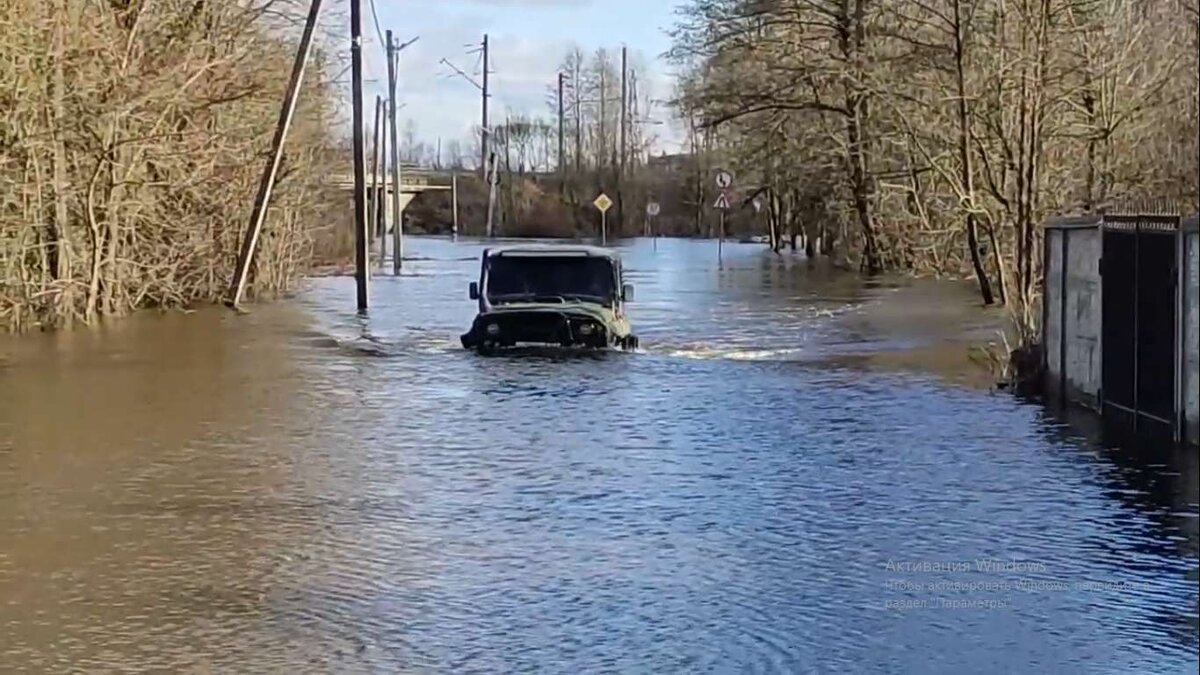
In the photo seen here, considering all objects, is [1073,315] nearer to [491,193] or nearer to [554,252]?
[554,252]

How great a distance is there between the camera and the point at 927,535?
9.75 metres

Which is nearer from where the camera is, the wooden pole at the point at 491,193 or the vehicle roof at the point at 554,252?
the vehicle roof at the point at 554,252

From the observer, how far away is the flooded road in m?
7.34

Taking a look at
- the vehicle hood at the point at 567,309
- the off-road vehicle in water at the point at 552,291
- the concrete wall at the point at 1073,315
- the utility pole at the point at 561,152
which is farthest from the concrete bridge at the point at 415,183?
the concrete wall at the point at 1073,315

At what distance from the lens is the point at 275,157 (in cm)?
3175

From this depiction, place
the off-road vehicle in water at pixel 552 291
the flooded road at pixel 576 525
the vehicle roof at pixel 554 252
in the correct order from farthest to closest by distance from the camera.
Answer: the vehicle roof at pixel 554 252, the off-road vehicle in water at pixel 552 291, the flooded road at pixel 576 525

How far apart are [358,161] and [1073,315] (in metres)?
18.8

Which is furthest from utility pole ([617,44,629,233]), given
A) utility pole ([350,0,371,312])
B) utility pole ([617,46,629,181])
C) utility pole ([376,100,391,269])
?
utility pole ([350,0,371,312])

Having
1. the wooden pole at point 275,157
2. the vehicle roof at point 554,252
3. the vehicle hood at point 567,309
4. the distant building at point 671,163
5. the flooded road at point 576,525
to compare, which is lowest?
the flooded road at point 576,525

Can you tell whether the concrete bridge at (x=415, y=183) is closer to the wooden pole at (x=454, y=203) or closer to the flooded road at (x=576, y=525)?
the wooden pole at (x=454, y=203)

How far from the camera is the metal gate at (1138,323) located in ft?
41.2

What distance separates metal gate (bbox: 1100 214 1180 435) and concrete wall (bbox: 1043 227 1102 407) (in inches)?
14.6

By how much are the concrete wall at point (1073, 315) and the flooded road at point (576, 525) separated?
79 cm

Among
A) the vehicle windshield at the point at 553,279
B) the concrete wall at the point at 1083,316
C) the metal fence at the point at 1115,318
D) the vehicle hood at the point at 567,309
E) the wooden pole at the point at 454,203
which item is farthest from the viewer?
the wooden pole at the point at 454,203
